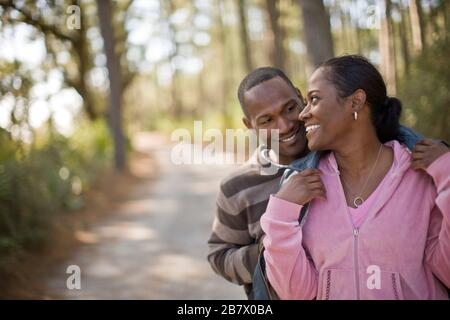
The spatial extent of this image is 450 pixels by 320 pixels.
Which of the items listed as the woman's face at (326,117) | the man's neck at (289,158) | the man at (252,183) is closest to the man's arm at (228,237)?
the man at (252,183)

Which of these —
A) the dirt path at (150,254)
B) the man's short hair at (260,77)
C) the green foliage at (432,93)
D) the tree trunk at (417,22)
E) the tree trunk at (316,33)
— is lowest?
the dirt path at (150,254)

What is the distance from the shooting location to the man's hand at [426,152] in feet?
6.36

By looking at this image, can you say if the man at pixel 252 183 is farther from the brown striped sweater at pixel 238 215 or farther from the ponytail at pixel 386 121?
the ponytail at pixel 386 121

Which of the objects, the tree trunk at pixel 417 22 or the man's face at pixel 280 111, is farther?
the tree trunk at pixel 417 22

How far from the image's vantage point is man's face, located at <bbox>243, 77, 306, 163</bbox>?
97.9 inches

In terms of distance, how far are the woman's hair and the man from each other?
38cm

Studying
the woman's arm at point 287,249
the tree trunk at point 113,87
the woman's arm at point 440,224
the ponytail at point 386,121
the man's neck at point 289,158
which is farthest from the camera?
the tree trunk at point 113,87

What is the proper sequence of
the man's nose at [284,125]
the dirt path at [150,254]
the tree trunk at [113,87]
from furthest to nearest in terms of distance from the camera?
the tree trunk at [113,87]
the dirt path at [150,254]
the man's nose at [284,125]

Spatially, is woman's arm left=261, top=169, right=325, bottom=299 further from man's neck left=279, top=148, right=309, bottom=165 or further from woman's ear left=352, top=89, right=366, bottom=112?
man's neck left=279, top=148, right=309, bottom=165

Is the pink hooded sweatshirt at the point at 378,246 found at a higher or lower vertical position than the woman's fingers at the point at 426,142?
lower

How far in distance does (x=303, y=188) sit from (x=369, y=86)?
526 millimetres

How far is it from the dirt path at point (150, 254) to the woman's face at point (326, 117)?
352 centimetres

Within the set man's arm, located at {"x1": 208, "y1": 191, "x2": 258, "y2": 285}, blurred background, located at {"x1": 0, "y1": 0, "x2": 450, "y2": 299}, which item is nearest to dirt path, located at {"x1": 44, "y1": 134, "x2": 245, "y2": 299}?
blurred background, located at {"x1": 0, "y1": 0, "x2": 450, "y2": 299}

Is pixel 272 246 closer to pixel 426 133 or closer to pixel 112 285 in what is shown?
pixel 112 285
